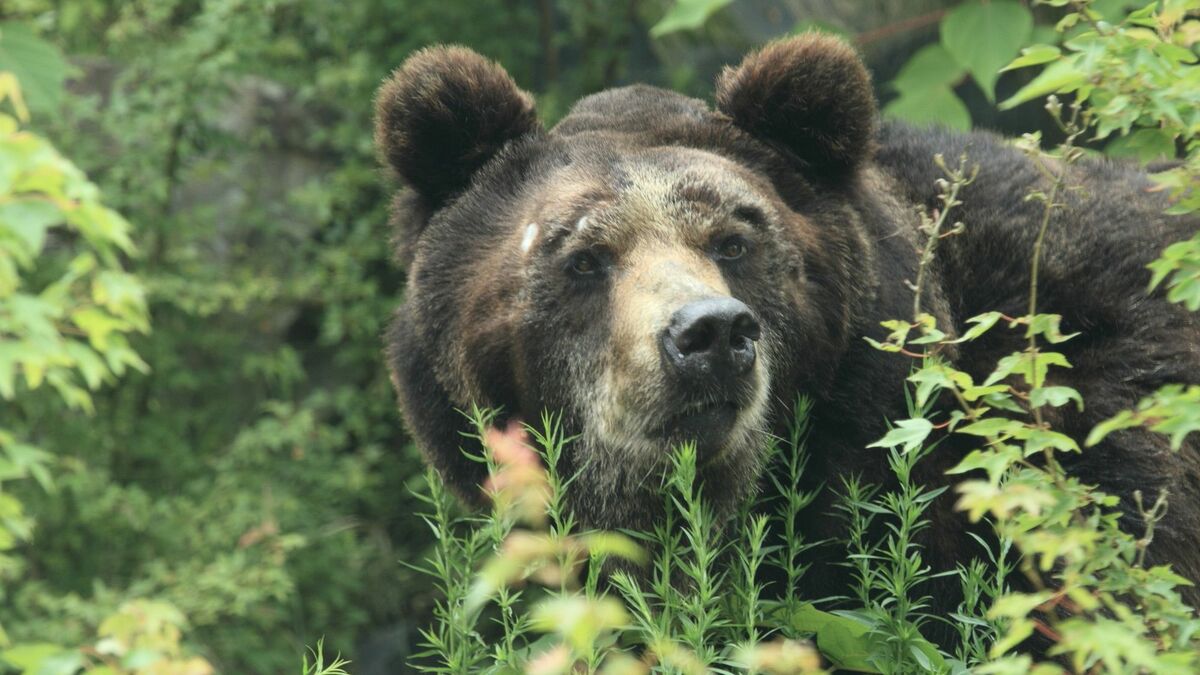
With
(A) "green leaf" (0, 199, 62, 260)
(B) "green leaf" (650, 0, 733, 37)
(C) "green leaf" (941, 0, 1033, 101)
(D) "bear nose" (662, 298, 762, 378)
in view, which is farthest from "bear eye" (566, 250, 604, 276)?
(C) "green leaf" (941, 0, 1033, 101)

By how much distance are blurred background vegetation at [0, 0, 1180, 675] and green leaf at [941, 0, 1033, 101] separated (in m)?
0.07

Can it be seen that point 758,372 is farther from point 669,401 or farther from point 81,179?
point 81,179

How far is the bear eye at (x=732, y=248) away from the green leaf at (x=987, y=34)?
8.13 ft

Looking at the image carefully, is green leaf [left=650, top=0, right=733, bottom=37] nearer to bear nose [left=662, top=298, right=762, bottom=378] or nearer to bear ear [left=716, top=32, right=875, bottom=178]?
bear ear [left=716, top=32, right=875, bottom=178]

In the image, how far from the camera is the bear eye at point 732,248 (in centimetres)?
423

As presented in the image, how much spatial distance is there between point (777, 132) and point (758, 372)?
1.11 metres

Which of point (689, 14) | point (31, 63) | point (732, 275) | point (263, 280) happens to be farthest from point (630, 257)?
point (263, 280)

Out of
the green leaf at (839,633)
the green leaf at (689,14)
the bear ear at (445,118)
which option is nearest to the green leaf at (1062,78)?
the green leaf at (839,633)

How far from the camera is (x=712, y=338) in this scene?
12.0 ft

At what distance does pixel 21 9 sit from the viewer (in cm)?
798

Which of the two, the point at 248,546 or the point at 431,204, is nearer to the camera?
the point at 431,204

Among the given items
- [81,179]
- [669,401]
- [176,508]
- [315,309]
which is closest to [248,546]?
[176,508]

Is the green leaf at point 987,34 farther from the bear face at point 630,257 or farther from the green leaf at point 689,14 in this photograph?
the bear face at point 630,257

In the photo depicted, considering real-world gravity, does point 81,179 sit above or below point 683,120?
above
